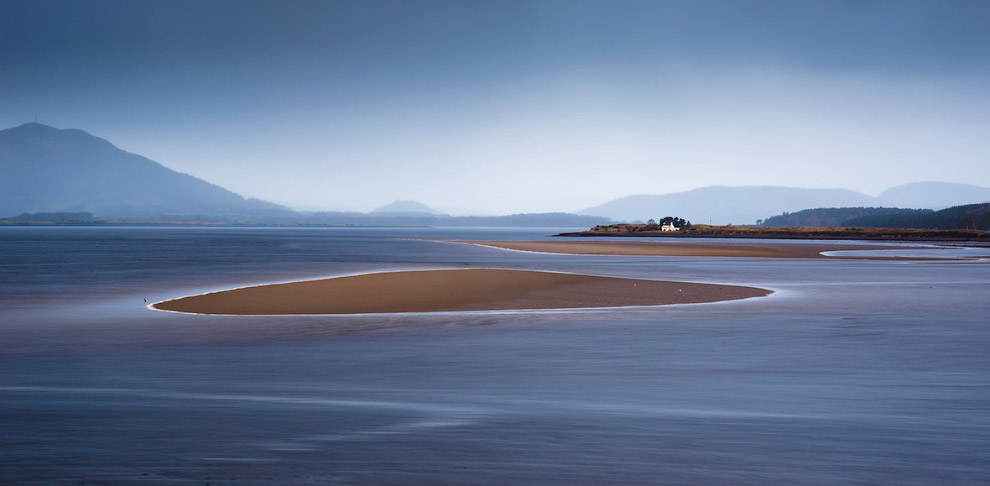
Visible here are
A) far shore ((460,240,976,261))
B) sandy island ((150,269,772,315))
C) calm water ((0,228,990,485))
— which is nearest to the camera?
calm water ((0,228,990,485))

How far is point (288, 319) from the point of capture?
70.7 feet

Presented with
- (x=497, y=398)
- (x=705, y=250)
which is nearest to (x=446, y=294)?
(x=497, y=398)

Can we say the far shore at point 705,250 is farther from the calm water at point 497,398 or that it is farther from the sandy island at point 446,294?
the calm water at point 497,398

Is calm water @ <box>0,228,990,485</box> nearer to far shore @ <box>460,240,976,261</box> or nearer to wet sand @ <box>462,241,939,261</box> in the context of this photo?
far shore @ <box>460,240,976,261</box>

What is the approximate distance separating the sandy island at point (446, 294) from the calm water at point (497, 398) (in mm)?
2474

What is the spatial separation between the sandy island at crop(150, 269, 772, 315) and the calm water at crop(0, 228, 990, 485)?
247 centimetres

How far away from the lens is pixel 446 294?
2822cm

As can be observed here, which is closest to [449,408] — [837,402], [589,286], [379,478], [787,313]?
[379,478]

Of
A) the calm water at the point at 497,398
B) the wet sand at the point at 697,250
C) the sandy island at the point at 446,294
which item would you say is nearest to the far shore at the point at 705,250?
the wet sand at the point at 697,250

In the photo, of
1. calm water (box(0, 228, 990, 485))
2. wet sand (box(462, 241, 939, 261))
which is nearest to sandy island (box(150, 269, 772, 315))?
calm water (box(0, 228, 990, 485))

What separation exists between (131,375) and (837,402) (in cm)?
1140

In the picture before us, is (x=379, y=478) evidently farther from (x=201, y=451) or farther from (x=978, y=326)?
(x=978, y=326)

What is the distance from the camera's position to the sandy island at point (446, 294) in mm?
24609

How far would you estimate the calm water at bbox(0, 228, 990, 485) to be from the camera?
757cm
